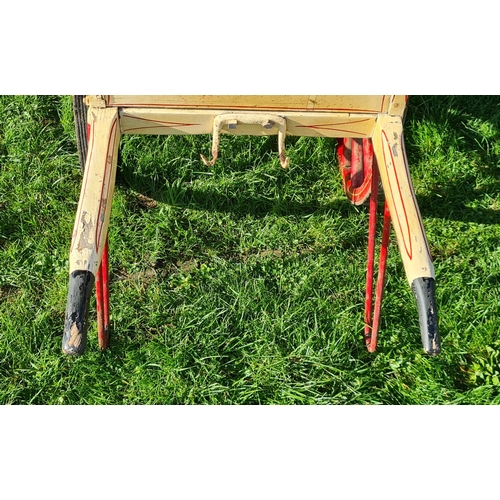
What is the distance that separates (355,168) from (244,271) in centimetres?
80

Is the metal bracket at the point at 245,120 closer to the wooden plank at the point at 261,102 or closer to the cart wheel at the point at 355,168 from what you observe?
the wooden plank at the point at 261,102

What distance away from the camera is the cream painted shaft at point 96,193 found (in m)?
2.09

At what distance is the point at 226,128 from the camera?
2490mm

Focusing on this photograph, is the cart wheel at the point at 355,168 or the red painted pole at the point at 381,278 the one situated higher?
the cart wheel at the point at 355,168

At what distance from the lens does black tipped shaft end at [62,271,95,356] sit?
193 centimetres

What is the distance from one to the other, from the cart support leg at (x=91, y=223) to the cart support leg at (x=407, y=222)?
964mm

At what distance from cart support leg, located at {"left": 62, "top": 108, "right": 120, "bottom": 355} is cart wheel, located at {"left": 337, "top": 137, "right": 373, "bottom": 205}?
1.35 m

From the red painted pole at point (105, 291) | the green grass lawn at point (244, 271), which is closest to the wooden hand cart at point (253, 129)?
the red painted pole at point (105, 291)

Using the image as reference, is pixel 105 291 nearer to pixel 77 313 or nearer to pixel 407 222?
pixel 77 313

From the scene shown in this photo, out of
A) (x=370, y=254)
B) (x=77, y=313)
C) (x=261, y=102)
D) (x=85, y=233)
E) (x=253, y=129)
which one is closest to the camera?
(x=77, y=313)

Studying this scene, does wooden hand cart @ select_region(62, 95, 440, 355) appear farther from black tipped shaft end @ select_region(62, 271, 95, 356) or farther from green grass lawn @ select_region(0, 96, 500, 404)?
green grass lawn @ select_region(0, 96, 500, 404)

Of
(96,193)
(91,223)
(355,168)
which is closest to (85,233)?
(91,223)

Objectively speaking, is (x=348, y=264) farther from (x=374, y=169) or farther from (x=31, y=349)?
(x=31, y=349)

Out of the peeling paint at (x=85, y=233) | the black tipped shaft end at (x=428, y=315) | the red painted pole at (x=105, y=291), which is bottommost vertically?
the black tipped shaft end at (x=428, y=315)
